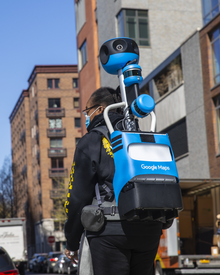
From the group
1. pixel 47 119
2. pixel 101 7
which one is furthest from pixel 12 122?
pixel 101 7

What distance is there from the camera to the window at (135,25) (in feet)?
108

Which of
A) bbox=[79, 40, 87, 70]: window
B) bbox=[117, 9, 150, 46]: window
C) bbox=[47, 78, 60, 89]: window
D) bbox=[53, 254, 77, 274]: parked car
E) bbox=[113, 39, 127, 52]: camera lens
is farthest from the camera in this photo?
bbox=[47, 78, 60, 89]: window

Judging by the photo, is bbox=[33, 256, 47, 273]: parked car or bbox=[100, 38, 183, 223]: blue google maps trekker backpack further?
bbox=[33, 256, 47, 273]: parked car

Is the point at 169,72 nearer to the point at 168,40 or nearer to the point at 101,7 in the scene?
the point at 168,40

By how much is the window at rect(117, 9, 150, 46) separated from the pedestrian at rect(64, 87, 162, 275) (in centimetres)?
3011

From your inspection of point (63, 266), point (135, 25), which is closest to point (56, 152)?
point (135, 25)

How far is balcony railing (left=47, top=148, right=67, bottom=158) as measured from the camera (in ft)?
255

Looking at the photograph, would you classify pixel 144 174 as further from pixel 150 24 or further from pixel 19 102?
pixel 19 102

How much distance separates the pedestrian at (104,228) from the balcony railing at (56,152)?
74.9 metres

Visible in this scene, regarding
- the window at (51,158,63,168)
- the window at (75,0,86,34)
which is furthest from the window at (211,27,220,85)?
the window at (51,158,63,168)

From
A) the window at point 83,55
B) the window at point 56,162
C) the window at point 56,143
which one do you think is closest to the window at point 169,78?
the window at point 83,55

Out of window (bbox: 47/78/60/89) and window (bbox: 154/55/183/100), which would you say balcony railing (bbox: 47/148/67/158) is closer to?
window (bbox: 47/78/60/89)

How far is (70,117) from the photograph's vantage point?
7969cm

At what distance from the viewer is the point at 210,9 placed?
25969mm
